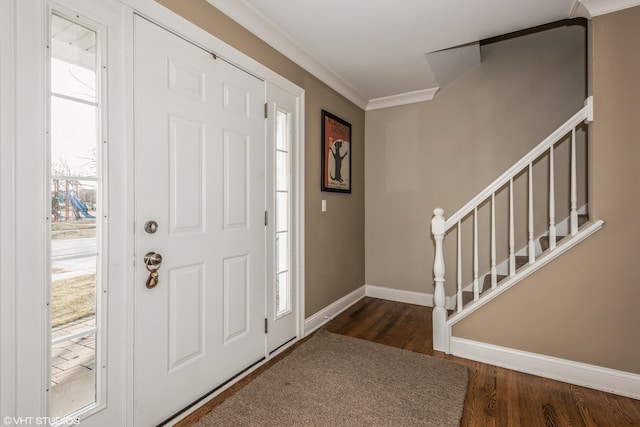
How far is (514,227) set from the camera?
122 inches

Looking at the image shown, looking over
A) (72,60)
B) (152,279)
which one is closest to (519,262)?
(152,279)

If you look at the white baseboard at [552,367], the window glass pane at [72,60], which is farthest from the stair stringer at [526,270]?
the window glass pane at [72,60]

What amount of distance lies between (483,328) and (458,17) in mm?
2195

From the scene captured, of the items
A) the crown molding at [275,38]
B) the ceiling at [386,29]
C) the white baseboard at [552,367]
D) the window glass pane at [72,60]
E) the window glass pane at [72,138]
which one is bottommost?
the white baseboard at [552,367]

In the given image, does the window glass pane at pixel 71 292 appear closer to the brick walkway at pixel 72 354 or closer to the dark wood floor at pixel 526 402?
the brick walkway at pixel 72 354

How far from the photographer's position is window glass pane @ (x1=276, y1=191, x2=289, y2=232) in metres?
2.43

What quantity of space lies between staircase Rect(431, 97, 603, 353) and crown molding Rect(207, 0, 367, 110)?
1608 millimetres

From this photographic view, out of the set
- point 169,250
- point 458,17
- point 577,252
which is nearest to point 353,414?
point 169,250

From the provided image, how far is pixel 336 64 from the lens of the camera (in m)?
2.81

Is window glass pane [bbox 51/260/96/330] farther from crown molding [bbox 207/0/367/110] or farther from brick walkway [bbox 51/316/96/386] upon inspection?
crown molding [bbox 207/0/367/110]

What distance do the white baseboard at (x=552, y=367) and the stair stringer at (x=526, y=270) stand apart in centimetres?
18

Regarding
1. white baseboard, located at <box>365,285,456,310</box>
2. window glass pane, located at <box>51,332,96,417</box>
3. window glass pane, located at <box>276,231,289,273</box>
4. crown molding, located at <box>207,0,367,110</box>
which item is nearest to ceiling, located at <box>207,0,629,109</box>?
crown molding, located at <box>207,0,367,110</box>

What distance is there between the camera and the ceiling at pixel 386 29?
1.97 metres

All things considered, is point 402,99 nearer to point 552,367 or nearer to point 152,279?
point 552,367
